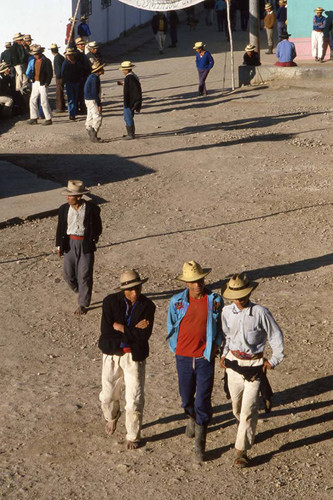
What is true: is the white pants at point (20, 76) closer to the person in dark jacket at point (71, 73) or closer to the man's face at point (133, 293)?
the person in dark jacket at point (71, 73)

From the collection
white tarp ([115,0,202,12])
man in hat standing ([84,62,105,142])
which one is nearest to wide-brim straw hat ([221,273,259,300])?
man in hat standing ([84,62,105,142])

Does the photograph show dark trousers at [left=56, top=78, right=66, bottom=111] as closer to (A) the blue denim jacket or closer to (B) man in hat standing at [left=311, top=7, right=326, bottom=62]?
(B) man in hat standing at [left=311, top=7, right=326, bottom=62]

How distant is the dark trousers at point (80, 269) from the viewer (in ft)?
36.3

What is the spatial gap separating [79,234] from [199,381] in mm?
3677

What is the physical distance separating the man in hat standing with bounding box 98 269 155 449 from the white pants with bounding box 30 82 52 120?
14.5 meters

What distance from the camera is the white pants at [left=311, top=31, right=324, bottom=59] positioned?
28.7 metres

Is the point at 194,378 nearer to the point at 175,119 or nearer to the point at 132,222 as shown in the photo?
the point at 132,222

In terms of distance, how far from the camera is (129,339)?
790 centimetres

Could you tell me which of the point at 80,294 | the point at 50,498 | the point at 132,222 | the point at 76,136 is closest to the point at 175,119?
the point at 76,136

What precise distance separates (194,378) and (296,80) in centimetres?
2062

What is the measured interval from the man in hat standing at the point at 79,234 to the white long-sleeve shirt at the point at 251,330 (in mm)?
3605

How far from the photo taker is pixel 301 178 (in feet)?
56.2

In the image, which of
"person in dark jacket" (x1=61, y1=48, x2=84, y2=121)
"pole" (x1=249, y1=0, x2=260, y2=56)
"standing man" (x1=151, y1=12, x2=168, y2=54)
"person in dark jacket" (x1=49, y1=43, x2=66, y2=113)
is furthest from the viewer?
"standing man" (x1=151, y1=12, x2=168, y2=54)

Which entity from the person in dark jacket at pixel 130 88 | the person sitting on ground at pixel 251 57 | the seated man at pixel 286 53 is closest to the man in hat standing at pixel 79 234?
the person in dark jacket at pixel 130 88
